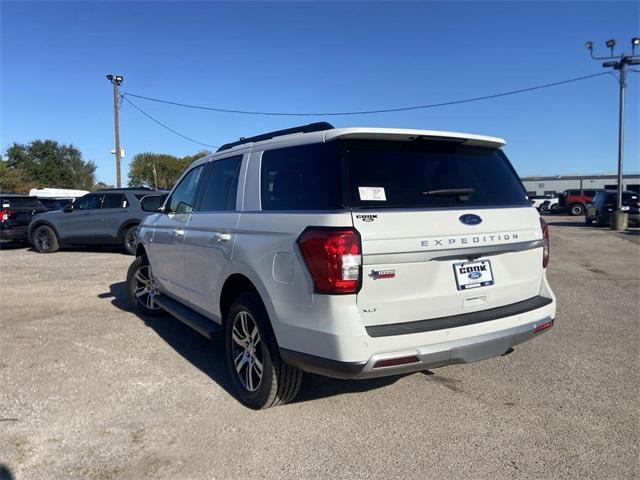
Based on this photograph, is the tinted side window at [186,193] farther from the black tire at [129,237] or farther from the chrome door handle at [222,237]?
the black tire at [129,237]

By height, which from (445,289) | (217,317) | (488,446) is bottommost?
(488,446)

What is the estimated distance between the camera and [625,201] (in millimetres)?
24062

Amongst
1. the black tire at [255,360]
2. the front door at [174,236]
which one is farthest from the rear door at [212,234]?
the black tire at [255,360]

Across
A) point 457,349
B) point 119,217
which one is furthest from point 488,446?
point 119,217

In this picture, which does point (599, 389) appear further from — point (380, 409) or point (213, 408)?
point (213, 408)

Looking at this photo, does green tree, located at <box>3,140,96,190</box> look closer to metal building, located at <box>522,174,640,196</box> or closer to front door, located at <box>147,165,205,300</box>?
metal building, located at <box>522,174,640,196</box>

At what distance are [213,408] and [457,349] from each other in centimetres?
185

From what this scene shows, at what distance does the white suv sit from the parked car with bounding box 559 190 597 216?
36.8 meters

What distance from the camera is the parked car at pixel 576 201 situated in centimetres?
3606

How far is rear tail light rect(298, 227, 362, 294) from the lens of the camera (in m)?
2.78

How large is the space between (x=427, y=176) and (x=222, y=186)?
6.27ft

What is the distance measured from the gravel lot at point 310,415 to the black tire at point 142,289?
0.45 metres

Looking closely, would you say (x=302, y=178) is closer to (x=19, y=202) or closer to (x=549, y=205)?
(x=19, y=202)

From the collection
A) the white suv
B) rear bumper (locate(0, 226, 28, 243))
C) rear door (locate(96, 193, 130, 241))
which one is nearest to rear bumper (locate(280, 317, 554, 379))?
the white suv
